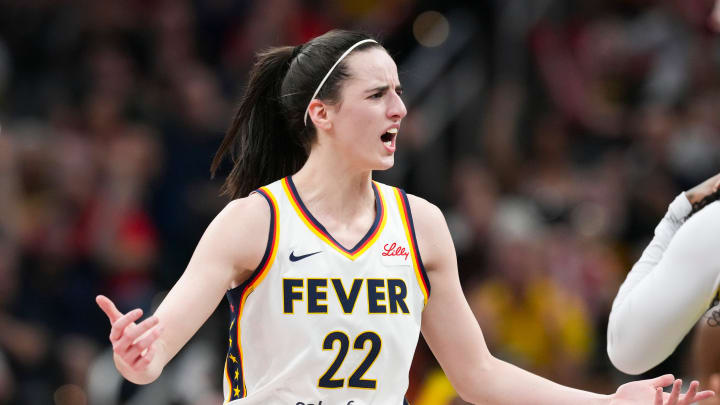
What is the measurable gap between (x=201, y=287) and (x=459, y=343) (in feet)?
3.28

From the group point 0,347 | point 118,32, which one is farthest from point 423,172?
point 0,347

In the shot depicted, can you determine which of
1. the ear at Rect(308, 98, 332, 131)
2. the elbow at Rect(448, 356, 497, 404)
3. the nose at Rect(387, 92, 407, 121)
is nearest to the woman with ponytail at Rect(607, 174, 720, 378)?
the elbow at Rect(448, 356, 497, 404)

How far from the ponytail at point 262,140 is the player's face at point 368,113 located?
1.14 ft

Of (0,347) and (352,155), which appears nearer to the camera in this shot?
(352,155)

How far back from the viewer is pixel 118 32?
9.89 metres

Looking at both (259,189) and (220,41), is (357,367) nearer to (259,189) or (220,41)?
(259,189)

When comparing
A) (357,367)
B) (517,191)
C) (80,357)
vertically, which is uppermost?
(357,367)

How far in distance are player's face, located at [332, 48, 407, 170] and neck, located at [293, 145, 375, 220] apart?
6cm

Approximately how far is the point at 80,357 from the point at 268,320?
4.32m

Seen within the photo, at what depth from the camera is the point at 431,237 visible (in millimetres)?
4258

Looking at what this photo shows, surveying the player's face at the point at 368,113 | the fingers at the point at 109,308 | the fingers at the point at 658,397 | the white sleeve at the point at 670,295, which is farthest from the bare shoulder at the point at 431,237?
the fingers at the point at 109,308

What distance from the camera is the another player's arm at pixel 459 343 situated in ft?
13.9

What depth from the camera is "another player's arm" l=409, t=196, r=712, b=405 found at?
424cm

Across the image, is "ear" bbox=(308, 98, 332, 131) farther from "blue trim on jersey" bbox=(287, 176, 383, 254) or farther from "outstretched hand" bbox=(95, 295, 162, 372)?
"outstretched hand" bbox=(95, 295, 162, 372)
